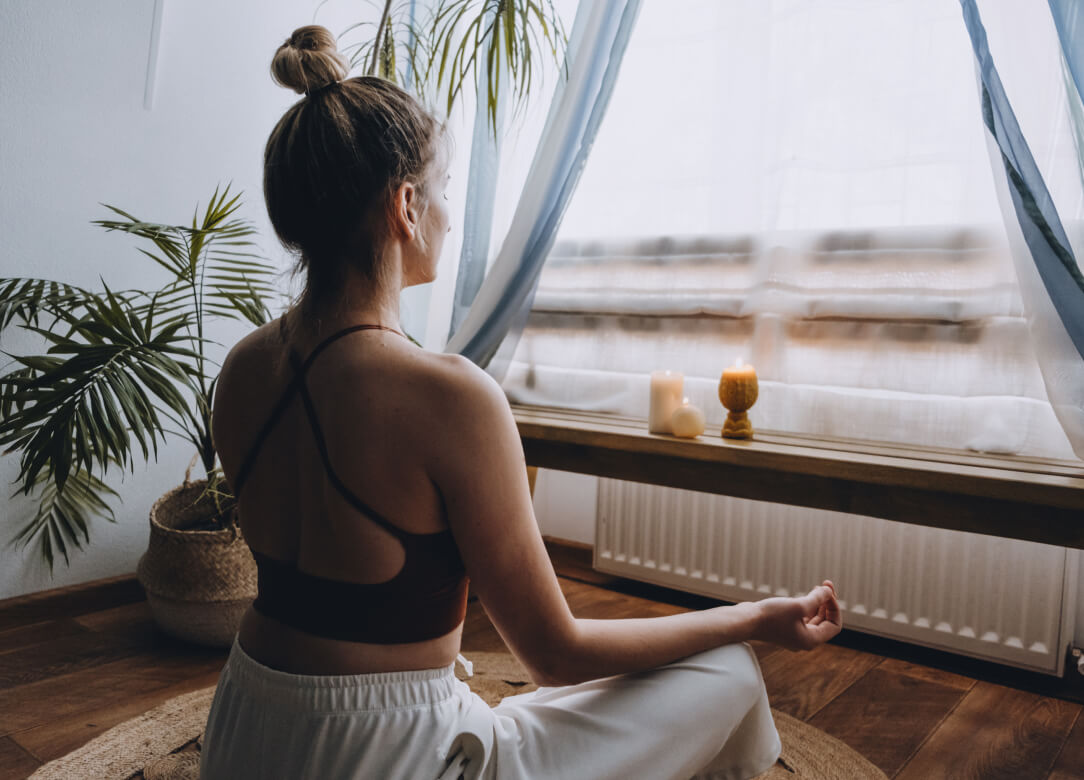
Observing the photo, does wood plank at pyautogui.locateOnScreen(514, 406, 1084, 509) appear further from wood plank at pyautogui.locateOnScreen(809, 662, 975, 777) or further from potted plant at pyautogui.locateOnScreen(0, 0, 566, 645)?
potted plant at pyautogui.locateOnScreen(0, 0, 566, 645)

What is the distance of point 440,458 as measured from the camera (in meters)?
0.70

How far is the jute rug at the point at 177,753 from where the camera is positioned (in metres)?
1.32

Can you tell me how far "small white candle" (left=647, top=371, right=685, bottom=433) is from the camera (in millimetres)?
1849

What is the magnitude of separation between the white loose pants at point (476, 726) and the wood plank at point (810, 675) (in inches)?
33.6

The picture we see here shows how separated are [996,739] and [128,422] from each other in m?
1.93

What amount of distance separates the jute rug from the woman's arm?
738 mm

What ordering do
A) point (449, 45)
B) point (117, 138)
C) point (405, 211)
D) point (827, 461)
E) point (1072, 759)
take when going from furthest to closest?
point (449, 45), point (117, 138), point (827, 461), point (1072, 759), point (405, 211)

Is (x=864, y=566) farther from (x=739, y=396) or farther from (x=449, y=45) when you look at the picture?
(x=449, y=45)

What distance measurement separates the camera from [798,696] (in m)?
1.68

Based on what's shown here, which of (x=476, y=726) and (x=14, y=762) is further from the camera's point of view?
(x=14, y=762)

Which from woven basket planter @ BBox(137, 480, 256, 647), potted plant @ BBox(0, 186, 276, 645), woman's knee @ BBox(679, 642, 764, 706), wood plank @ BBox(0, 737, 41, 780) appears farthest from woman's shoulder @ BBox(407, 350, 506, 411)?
woven basket planter @ BBox(137, 480, 256, 647)

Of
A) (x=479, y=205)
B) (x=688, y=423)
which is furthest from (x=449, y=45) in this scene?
(x=688, y=423)

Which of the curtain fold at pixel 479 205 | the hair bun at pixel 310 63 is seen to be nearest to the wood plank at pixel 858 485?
the curtain fold at pixel 479 205

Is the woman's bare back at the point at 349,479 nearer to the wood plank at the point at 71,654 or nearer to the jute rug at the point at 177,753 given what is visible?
the jute rug at the point at 177,753
